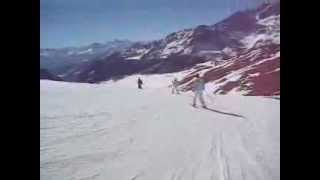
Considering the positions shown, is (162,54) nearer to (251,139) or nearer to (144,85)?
(144,85)

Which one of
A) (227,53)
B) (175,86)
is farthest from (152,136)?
(227,53)

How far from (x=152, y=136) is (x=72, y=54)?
0.57 metres

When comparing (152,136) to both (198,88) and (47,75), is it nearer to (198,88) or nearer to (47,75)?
(198,88)

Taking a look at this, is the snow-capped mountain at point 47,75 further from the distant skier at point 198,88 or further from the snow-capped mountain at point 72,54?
the distant skier at point 198,88

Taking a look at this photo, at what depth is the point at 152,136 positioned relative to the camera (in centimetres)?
232

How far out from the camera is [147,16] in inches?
93.3

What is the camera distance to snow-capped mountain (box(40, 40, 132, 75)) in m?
2.33

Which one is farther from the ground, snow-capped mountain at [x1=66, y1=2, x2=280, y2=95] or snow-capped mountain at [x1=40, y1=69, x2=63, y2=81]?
snow-capped mountain at [x1=66, y1=2, x2=280, y2=95]

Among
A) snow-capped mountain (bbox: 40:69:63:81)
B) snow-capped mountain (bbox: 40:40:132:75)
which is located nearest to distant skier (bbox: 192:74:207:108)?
snow-capped mountain (bbox: 40:40:132:75)

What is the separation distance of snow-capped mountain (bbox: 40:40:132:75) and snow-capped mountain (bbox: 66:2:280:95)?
0.03m

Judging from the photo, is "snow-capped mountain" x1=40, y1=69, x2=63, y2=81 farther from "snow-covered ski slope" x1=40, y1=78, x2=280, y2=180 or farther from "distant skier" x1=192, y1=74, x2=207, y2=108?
"distant skier" x1=192, y1=74, x2=207, y2=108

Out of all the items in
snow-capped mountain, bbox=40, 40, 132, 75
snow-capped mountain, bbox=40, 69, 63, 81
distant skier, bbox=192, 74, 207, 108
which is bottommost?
distant skier, bbox=192, 74, 207, 108
